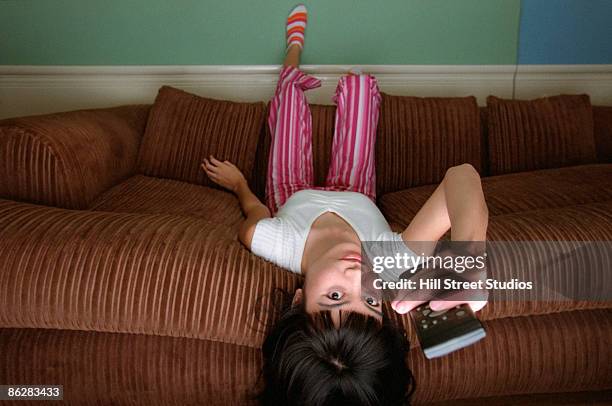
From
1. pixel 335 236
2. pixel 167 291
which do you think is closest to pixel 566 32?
pixel 335 236

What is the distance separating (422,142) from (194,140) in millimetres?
753

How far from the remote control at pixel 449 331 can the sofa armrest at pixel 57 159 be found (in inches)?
35.6

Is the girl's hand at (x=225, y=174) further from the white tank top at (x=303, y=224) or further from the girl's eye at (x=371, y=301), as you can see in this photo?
the girl's eye at (x=371, y=301)

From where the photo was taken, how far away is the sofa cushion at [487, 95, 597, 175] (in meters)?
1.41

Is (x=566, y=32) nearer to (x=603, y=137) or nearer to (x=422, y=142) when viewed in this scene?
(x=603, y=137)

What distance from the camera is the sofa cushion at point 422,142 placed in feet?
4.58

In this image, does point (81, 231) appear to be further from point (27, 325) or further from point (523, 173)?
point (523, 173)

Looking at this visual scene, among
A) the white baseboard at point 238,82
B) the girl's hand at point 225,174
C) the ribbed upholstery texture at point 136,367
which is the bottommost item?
the ribbed upholstery texture at point 136,367

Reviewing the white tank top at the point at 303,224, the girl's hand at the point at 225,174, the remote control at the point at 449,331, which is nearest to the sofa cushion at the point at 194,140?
the girl's hand at the point at 225,174

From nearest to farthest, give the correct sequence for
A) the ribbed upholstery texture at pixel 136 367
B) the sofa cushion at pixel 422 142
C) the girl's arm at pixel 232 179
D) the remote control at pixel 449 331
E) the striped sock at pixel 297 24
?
the remote control at pixel 449 331 < the ribbed upholstery texture at pixel 136 367 < the girl's arm at pixel 232 179 < the sofa cushion at pixel 422 142 < the striped sock at pixel 297 24

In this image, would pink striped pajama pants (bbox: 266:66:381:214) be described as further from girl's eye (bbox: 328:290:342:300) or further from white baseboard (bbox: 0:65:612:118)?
girl's eye (bbox: 328:290:342:300)

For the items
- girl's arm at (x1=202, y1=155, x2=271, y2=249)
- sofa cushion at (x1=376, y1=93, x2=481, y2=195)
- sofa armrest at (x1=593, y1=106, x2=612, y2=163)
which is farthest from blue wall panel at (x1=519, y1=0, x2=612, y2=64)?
girl's arm at (x1=202, y1=155, x2=271, y2=249)

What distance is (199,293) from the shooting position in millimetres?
784

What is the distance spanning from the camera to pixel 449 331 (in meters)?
0.55
